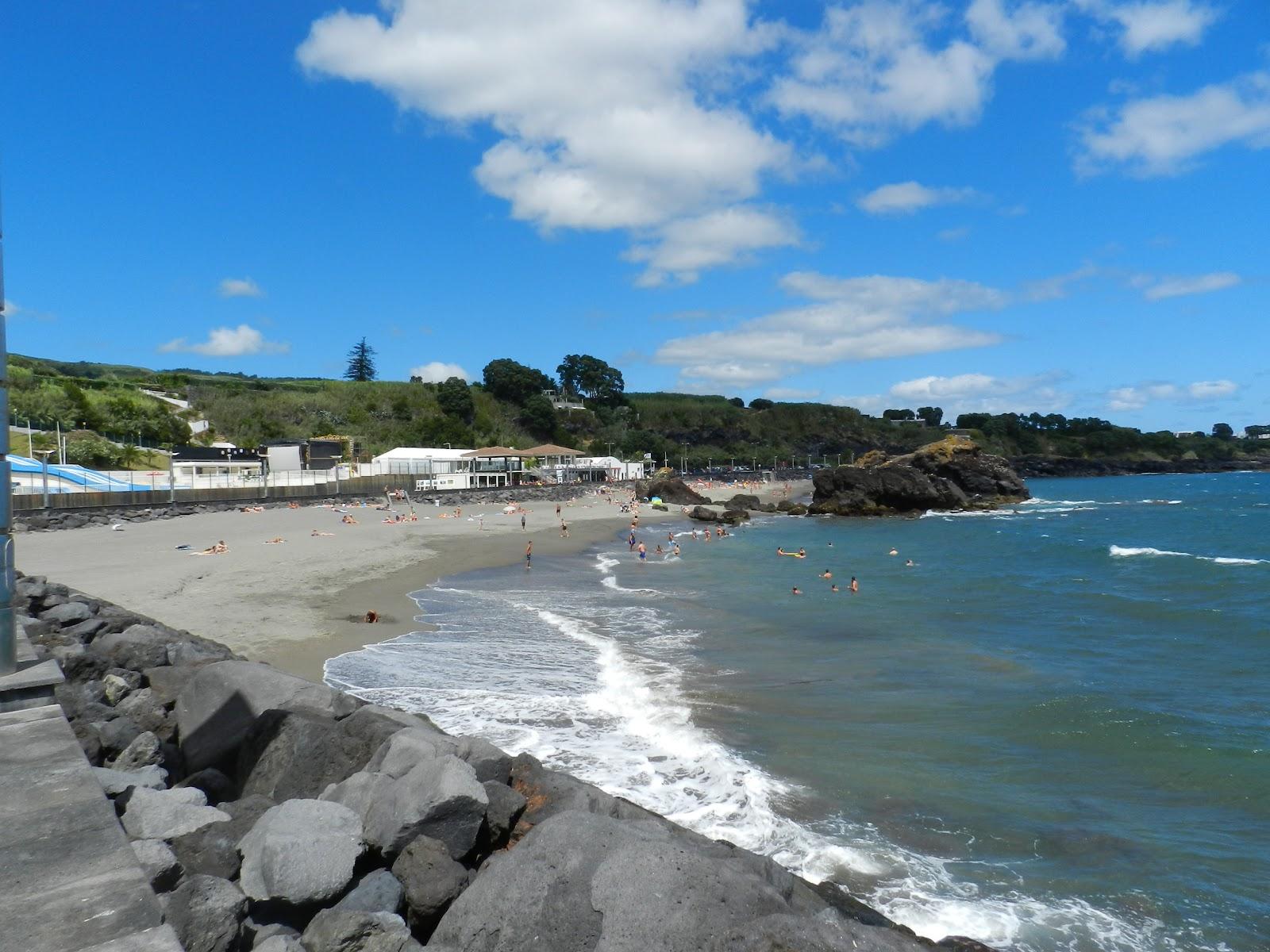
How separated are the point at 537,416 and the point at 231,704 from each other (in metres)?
106

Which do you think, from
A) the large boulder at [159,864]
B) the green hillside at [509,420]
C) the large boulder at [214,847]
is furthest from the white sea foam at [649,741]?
the green hillside at [509,420]

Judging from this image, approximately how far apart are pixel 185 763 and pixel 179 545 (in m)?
25.8

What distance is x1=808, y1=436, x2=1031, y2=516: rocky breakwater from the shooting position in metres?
61.1

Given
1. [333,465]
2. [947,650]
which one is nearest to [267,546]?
[947,650]

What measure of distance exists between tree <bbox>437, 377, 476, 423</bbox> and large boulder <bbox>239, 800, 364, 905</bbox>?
10449 cm

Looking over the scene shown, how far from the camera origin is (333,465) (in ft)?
225

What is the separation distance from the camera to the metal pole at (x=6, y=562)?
17.8ft

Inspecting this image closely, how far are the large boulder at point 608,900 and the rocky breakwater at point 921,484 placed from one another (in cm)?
5732

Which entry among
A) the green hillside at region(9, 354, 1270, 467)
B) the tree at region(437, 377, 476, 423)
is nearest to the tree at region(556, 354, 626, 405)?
the green hillside at region(9, 354, 1270, 467)

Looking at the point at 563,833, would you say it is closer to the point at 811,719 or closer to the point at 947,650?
the point at 811,719

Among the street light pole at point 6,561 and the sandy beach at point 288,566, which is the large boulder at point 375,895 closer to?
the street light pole at point 6,561

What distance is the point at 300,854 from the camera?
4812mm

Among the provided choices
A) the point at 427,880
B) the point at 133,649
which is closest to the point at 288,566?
the point at 133,649

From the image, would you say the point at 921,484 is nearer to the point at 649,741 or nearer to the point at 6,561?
the point at 649,741
